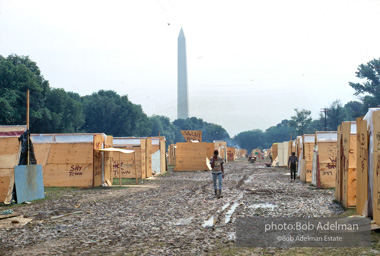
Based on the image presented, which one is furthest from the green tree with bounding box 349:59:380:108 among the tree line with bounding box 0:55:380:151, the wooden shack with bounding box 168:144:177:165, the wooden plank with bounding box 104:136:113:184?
the wooden plank with bounding box 104:136:113:184

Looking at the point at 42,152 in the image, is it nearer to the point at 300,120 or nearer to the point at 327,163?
the point at 327,163

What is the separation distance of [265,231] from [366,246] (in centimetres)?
272

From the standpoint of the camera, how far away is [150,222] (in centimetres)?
1320

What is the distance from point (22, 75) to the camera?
6219 cm

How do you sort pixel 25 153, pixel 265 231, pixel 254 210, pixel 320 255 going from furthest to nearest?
pixel 25 153, pixel 254 210, pixel 265 231, pixel 320 255

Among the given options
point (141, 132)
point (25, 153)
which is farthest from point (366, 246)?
point (141, 132)

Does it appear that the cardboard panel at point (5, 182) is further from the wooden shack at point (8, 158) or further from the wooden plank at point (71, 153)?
the wooden plank at point (71, 153)

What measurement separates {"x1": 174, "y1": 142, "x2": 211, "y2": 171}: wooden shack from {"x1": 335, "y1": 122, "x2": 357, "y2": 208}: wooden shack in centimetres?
3079

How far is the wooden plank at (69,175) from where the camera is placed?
87.2ft

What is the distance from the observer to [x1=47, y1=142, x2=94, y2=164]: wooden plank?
26797 millimetres

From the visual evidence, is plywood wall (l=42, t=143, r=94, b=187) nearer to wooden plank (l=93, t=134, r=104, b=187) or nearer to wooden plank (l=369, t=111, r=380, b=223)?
wooden plank (l=93, t=134, r=104, b=187)

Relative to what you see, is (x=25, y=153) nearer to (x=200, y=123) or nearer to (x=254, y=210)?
(x=254, y=210)

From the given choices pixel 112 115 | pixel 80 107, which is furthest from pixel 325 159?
pixel 112 115

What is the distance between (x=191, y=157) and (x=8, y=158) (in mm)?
30387
